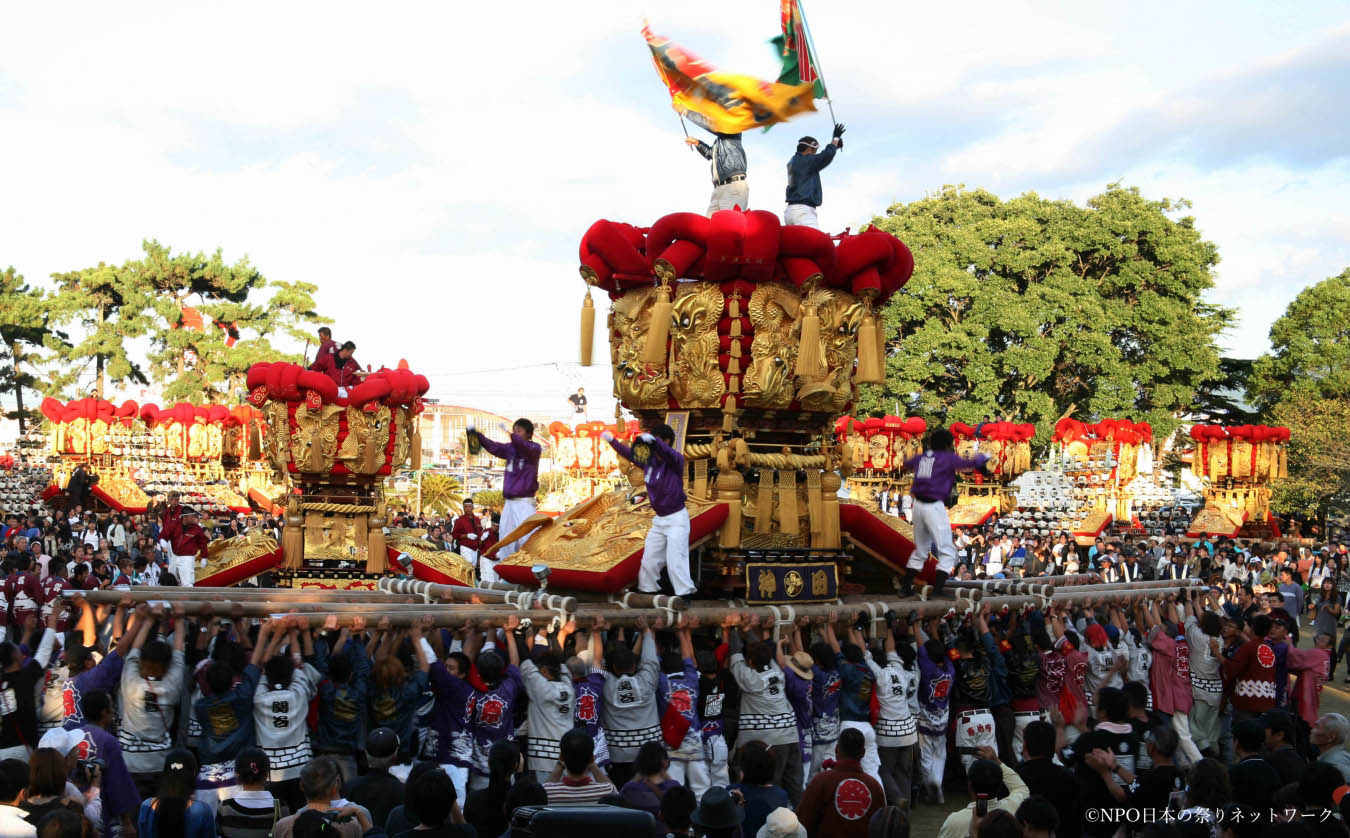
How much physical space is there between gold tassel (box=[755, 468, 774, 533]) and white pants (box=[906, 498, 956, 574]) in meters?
1.21

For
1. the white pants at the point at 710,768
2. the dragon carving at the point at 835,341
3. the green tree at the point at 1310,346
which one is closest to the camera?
the white pants at the point at 710,768

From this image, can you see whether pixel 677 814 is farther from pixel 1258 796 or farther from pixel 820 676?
pixel 820 676

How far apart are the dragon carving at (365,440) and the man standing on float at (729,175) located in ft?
16.5

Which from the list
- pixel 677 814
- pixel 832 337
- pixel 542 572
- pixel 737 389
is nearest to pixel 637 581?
pixel 542 572

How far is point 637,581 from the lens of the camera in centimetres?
962

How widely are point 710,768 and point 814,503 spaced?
3148mm

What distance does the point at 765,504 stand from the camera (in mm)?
10297

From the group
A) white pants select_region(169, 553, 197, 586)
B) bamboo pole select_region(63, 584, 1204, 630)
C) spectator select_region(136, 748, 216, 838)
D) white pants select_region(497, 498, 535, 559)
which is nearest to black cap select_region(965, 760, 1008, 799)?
bamboo pole select_region(63, 584, 1204, 630)

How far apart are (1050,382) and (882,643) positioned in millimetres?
33307

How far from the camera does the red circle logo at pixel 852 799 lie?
18.0 ft

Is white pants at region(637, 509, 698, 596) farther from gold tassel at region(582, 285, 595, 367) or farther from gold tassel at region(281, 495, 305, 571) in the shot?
gold tassel at region(281, 495, 305, 571)

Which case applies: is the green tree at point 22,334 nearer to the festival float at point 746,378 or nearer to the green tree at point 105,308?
the green tree at point 105,308

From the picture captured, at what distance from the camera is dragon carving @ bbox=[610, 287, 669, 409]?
415 inches

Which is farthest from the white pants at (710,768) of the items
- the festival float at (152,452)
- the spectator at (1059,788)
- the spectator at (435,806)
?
the festival float at (152,452)
